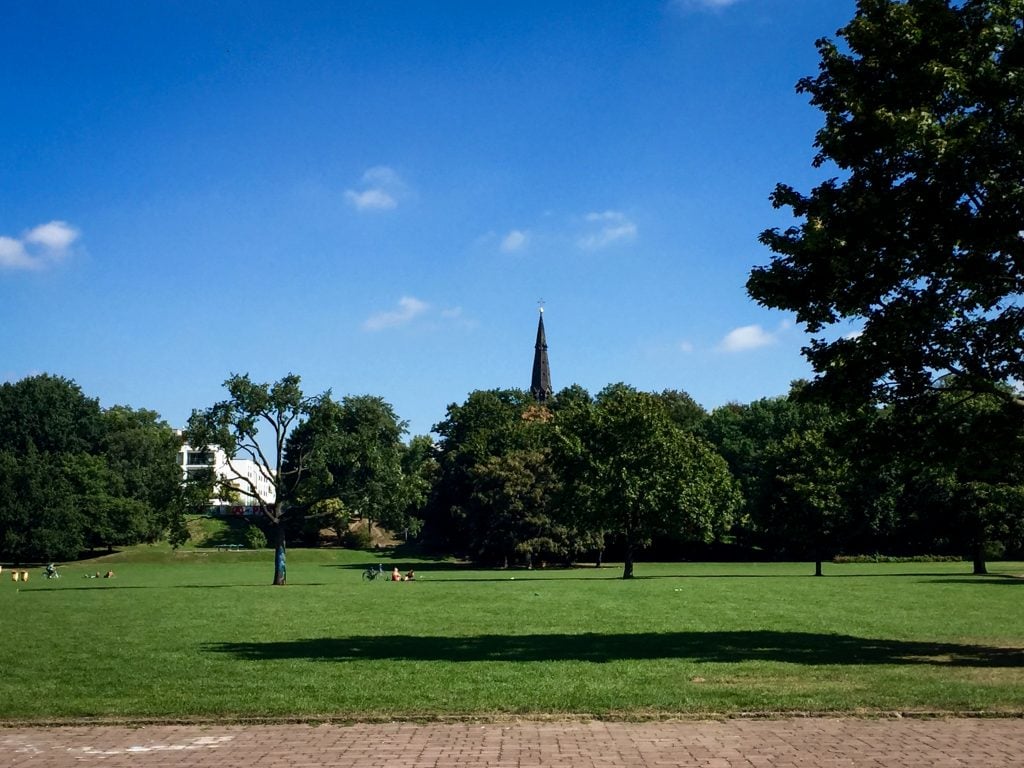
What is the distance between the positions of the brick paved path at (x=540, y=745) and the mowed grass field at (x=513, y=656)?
2.47ft

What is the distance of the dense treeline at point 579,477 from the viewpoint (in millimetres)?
20453

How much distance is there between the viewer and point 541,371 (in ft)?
596

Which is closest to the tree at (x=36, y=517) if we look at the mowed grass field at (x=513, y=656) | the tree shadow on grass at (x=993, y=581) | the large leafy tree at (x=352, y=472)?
the large leafy tree at (x=352, y=472)

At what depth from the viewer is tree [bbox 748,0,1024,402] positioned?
16.1 m

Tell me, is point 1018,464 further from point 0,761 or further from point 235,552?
point 235,552

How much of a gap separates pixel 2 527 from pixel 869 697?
9496 cm

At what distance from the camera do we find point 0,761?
388 inches

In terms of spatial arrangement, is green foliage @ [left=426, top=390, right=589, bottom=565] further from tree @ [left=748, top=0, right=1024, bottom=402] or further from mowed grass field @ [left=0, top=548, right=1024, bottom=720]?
tree @ [left=748, top=0, right=1024, bottom=402]

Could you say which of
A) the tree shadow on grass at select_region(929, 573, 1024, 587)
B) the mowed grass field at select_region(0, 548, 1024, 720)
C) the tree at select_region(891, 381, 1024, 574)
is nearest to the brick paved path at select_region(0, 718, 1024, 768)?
the mowed grass field at select_region(0, 548, 1024, 720)

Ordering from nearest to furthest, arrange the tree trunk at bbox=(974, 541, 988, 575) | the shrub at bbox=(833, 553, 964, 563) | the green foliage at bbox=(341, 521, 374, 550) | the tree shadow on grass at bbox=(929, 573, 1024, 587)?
the tree shadow on grass at bbox=(929, 573, 1024, 587) < the tree trunk at bbox=(974, 541, 988, 575) < the shrub at bbox=(833, 553, 964, 563) < the green foliage at bbox=(341, 521, 374, 550)

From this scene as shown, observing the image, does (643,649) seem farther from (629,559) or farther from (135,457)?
(135,457)

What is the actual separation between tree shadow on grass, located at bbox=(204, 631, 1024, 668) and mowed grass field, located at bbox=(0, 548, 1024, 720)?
0.06 m

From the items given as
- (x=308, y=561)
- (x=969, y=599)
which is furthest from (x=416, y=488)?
(x=308, y=561)

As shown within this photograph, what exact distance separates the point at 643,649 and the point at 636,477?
40055 mm
